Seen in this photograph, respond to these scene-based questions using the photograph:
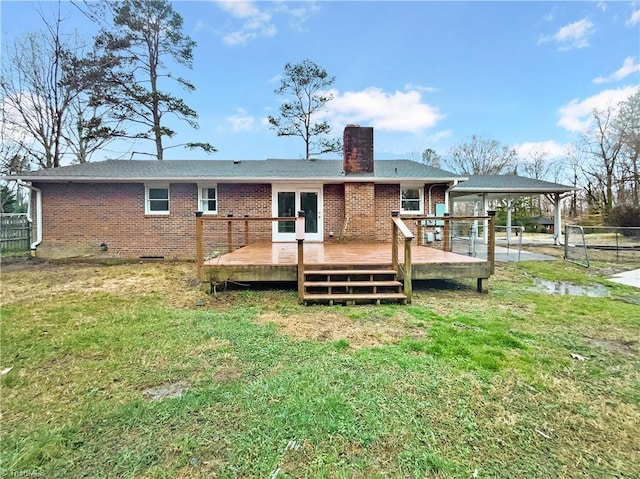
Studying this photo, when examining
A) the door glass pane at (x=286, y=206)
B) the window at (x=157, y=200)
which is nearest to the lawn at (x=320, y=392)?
the door glass pane at (x=286, y=206)

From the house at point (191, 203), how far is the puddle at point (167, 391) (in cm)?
792

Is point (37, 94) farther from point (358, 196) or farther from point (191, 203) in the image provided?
point (358, 196)

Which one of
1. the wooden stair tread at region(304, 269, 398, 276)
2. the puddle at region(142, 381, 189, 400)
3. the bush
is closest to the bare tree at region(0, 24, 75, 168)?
the wooden stair tread at region(304, 269, 398, 276)

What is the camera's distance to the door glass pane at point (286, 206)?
10.8 m

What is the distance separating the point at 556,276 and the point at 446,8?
10.6 meters

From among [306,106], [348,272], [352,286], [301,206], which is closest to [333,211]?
[301,206]

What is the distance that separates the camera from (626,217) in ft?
56.9

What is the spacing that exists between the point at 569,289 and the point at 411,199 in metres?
5.74

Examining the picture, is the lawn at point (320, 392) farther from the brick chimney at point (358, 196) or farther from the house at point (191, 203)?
the house at point (191, 203)

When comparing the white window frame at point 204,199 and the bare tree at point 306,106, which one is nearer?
the white window frame at point 204,199

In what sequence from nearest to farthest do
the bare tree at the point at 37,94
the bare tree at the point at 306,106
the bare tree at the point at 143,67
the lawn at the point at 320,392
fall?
the lawn at the point at 320,392 → the bare tree at the point at 37,94 → the bare tree at the point at 143,67 → the bare tree at the point at 306,106

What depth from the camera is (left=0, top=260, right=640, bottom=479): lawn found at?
190 centimetres

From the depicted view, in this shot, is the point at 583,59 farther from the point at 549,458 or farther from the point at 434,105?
the point at 549,458

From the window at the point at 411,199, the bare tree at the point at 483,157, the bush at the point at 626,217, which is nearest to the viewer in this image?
the window at the point at 411,199
